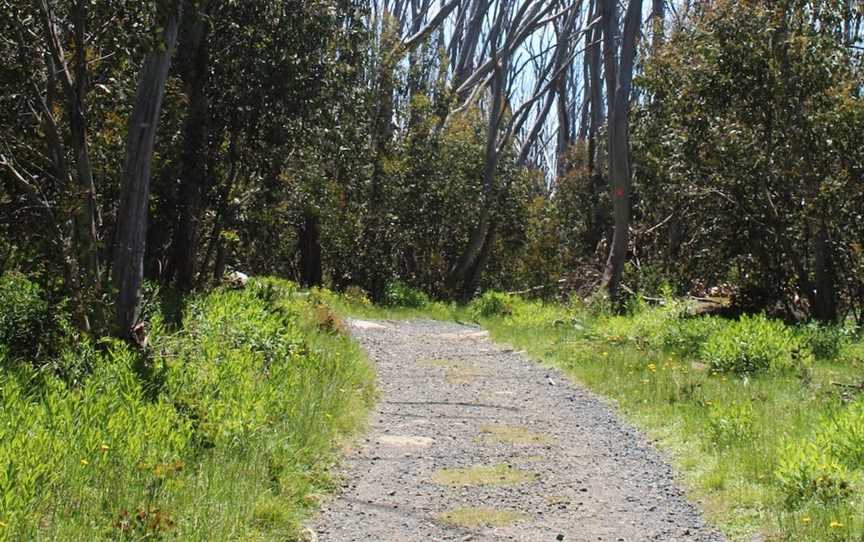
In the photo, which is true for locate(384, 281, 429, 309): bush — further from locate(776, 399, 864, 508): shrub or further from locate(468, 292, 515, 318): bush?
locate(776, 399, 864, 508): shrub

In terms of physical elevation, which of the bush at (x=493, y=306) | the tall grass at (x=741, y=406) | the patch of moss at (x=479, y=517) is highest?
the bush at (x=493, y=306)

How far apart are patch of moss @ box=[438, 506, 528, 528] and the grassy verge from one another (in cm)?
83

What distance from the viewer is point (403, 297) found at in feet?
74.8

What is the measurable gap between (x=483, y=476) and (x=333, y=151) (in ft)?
32.2

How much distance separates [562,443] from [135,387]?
3.33m

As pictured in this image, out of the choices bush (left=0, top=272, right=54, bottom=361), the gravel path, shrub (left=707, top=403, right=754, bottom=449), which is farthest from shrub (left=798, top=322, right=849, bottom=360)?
bush (left=0, top=272, right=54, bottom=361)

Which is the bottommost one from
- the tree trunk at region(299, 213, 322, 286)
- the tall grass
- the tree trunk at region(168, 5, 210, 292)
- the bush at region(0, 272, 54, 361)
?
the tall grass

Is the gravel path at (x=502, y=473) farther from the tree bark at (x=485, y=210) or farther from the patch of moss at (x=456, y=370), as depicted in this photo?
the tree bark at (x=485, y=210)

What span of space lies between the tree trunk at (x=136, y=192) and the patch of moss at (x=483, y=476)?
3597 mm

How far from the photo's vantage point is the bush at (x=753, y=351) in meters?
10.1

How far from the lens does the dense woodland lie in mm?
8328

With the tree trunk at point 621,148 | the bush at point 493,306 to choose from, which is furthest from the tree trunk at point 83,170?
the bush at point 493,306

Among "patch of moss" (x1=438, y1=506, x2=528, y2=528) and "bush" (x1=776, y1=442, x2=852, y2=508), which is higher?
"bush" (x1=776, y1=442, x2=852, y2=508)

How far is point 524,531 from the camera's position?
519 centimetres
